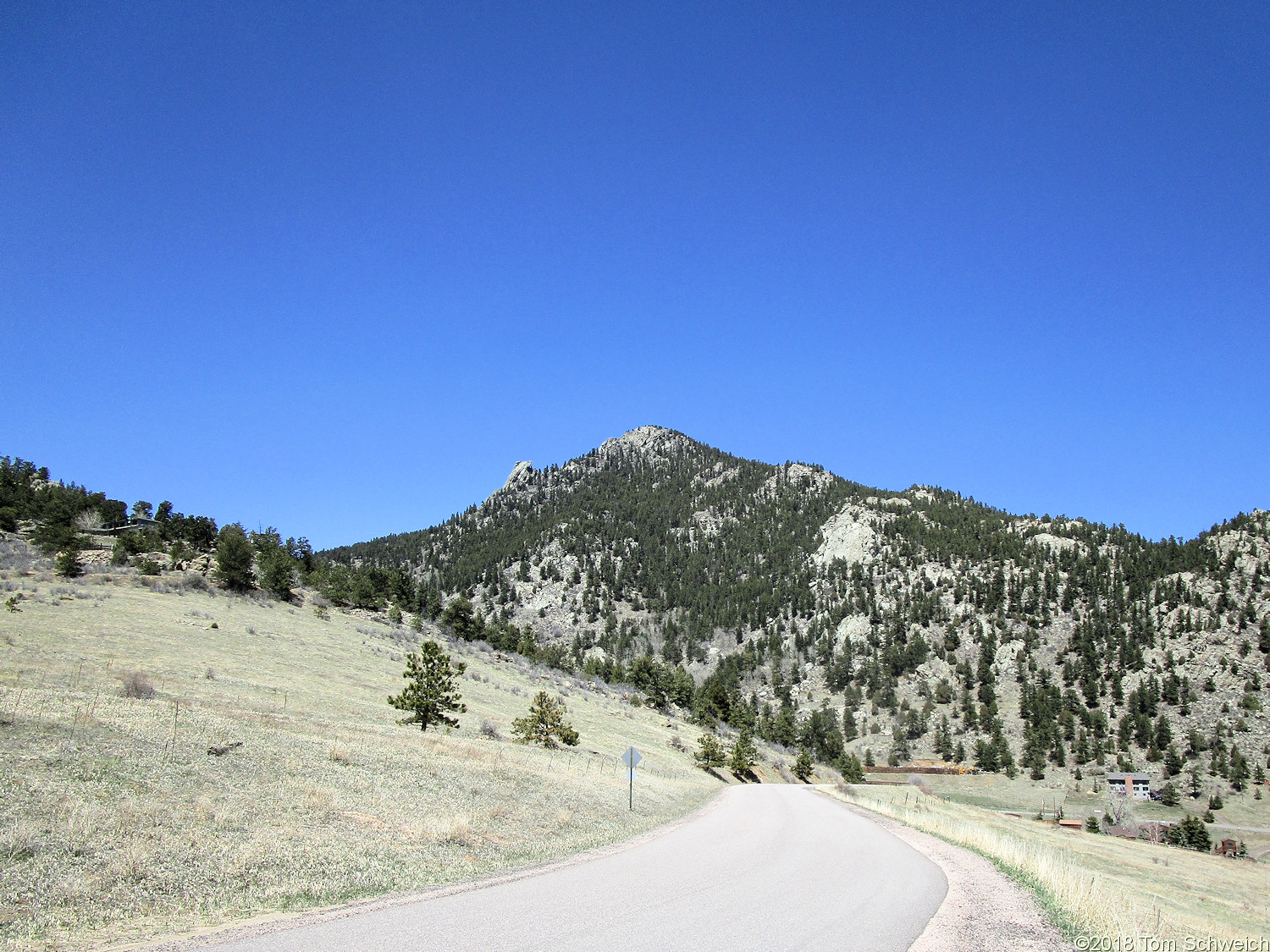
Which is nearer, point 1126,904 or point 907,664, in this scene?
point 1126,904

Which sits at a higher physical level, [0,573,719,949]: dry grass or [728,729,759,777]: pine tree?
[0,573,719,949]: dry grass

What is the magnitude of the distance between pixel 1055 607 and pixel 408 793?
530 feet

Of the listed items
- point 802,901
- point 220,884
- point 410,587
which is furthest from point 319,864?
point 410,587

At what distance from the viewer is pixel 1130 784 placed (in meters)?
94.8

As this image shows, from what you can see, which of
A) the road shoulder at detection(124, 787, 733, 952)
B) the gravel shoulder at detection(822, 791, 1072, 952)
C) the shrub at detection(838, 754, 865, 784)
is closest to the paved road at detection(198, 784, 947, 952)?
the road shoulder at detection(124, 787, 733, 952)

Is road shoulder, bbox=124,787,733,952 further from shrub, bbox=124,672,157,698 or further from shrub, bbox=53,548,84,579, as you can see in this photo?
shrub, bbox=53,548,84,579

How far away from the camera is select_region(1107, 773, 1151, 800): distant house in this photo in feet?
308

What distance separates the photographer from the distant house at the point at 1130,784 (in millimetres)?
94000

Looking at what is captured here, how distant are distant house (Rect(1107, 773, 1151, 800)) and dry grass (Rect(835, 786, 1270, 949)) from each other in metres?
53.6

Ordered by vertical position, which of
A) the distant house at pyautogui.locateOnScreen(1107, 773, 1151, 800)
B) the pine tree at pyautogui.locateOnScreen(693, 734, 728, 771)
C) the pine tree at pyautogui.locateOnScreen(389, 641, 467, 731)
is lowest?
the distant house at pyautogui.locateOnScreen(1107, 773, 1151, 800)

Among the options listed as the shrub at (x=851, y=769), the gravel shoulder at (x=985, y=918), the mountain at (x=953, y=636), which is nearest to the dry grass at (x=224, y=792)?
the gravel shoulder at (x=985, y=918)

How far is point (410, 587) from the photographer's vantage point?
92.6 metres

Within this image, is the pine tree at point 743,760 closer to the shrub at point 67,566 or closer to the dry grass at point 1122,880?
the dry grass at point 1122,880

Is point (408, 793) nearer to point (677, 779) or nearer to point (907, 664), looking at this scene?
point (677, 779)
